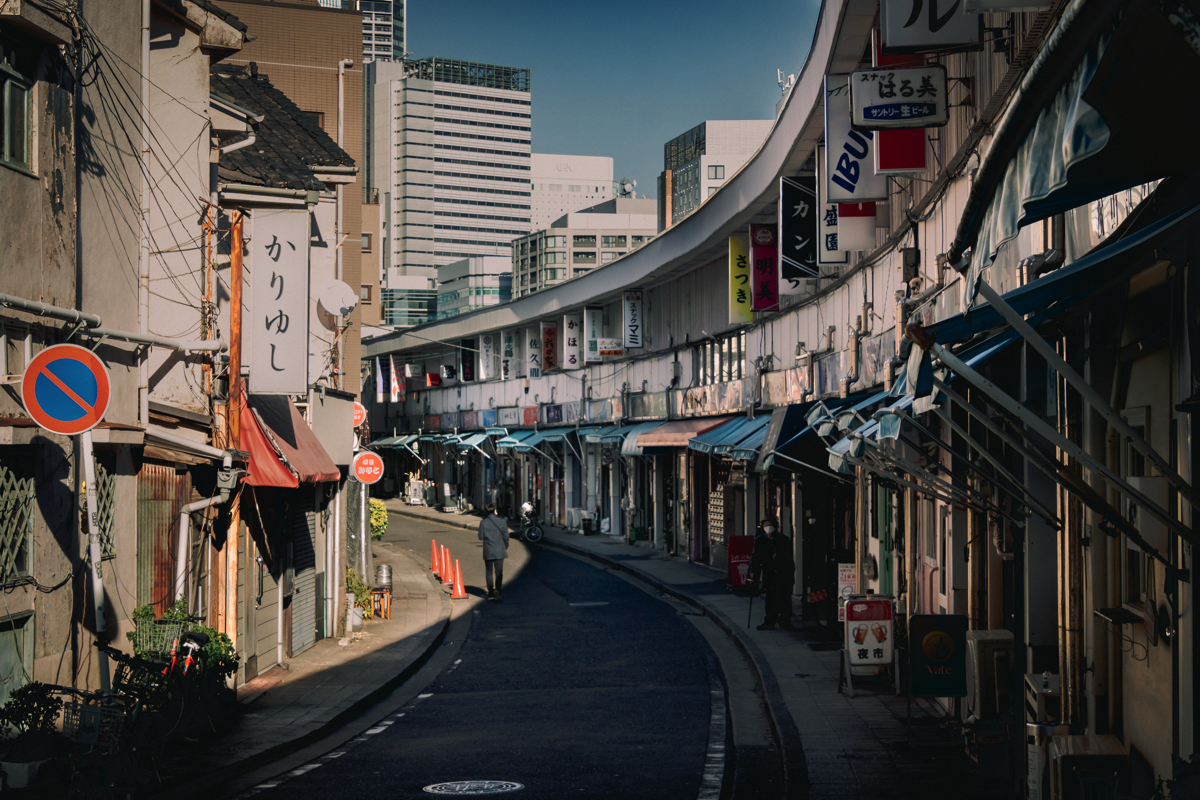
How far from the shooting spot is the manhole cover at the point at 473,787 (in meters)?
9.78

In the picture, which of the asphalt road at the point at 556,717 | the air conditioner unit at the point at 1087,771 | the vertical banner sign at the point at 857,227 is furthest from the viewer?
the vertical banner sign at the point at 857,227

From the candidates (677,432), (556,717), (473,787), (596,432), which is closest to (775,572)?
(556,717)

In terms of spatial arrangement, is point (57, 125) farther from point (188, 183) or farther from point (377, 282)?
point (377, 282)

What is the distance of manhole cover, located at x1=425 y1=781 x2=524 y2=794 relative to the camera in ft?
32.1

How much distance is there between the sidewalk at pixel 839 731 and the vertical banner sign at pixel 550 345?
25.7 metres

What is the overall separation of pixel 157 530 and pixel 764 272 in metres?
15.2

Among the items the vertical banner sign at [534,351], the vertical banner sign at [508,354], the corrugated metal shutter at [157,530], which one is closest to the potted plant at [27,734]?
the corrugated metal shutter at [157,530]

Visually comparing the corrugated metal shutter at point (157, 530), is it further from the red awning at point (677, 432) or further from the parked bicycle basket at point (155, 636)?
the red awning at point (677, 432)

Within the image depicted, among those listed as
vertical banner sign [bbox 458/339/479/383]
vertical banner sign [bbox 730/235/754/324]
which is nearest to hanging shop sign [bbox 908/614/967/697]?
vertical banner sign [bbox 730/235/754/324]

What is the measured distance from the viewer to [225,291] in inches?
553

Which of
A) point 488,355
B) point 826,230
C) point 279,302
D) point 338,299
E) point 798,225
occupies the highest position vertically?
point 488,355

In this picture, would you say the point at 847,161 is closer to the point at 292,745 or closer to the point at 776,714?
the point at 776,714

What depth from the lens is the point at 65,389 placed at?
27.1 ft

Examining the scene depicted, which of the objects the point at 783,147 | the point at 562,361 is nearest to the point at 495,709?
the point at 783,147
